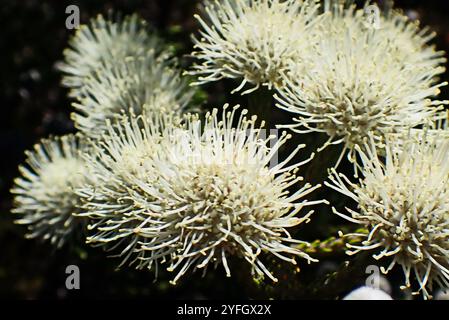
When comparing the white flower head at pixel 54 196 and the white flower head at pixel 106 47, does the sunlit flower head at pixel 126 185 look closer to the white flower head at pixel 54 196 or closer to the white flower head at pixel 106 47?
the white flower head at pixel 54 196

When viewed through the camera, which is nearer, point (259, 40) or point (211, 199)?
point (211, 199)

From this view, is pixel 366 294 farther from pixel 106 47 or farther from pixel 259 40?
pixel 106 47

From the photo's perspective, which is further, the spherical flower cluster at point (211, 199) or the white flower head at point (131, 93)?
the white flower head at point (131, 93)

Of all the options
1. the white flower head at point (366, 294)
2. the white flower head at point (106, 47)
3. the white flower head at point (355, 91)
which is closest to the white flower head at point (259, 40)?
the white flower head at point (355, 91)

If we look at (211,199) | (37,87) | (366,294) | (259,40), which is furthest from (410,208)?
(37,87)
